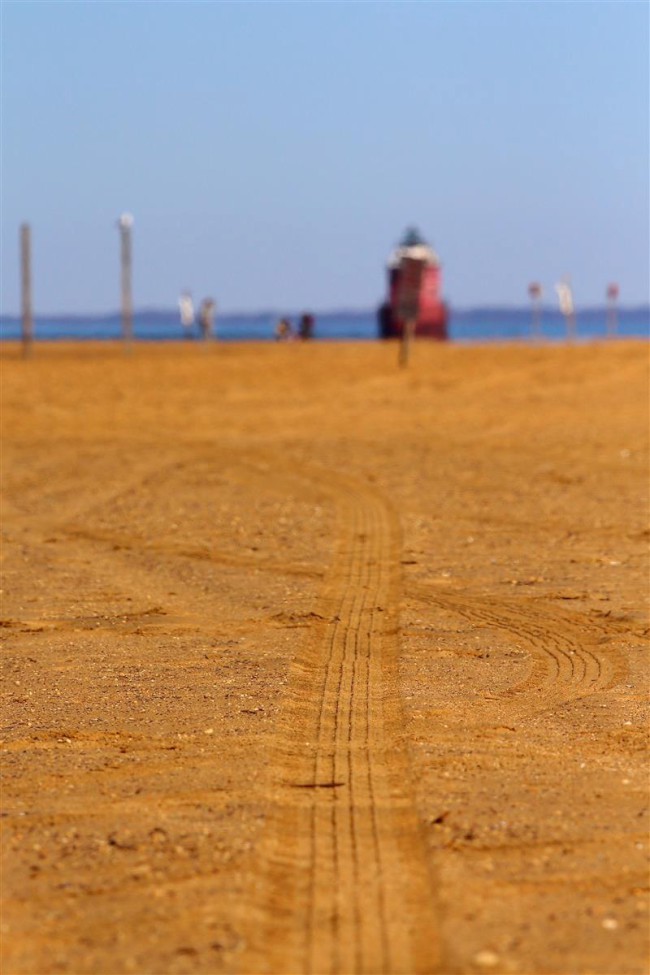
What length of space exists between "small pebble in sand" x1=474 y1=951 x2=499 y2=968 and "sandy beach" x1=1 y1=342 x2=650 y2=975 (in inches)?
1.1

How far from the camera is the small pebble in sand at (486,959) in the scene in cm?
325

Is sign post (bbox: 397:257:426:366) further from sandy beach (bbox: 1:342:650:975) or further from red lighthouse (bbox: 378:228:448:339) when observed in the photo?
red lighthouse (bbox: 378:228:448:339)

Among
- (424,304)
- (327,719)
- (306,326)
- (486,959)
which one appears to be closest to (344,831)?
(486,959)

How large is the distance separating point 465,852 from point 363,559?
4925 millimetres

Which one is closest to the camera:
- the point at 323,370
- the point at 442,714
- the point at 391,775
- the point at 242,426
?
the point at 391,775

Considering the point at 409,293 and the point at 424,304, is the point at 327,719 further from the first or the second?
the point at 424,304

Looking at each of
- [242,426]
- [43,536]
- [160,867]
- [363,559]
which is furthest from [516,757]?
[242,426]

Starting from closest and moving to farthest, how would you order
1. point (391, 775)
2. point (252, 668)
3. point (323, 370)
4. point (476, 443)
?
1. point (391, 775)
2. point (252, 668)
3. point (476, 443)
4. point (323, 370)

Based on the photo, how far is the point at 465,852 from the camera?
13.0ft

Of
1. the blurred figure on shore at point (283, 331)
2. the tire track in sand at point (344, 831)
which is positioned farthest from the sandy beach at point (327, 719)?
the blurred figure on shore at point (283, 331)

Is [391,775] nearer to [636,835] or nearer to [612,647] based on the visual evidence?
[636,835]

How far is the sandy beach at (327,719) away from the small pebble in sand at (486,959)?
0.03 meters

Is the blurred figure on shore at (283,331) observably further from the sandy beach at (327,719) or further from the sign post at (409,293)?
the sandy beach at (327,719)

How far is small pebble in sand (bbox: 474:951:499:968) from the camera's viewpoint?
3250mm
